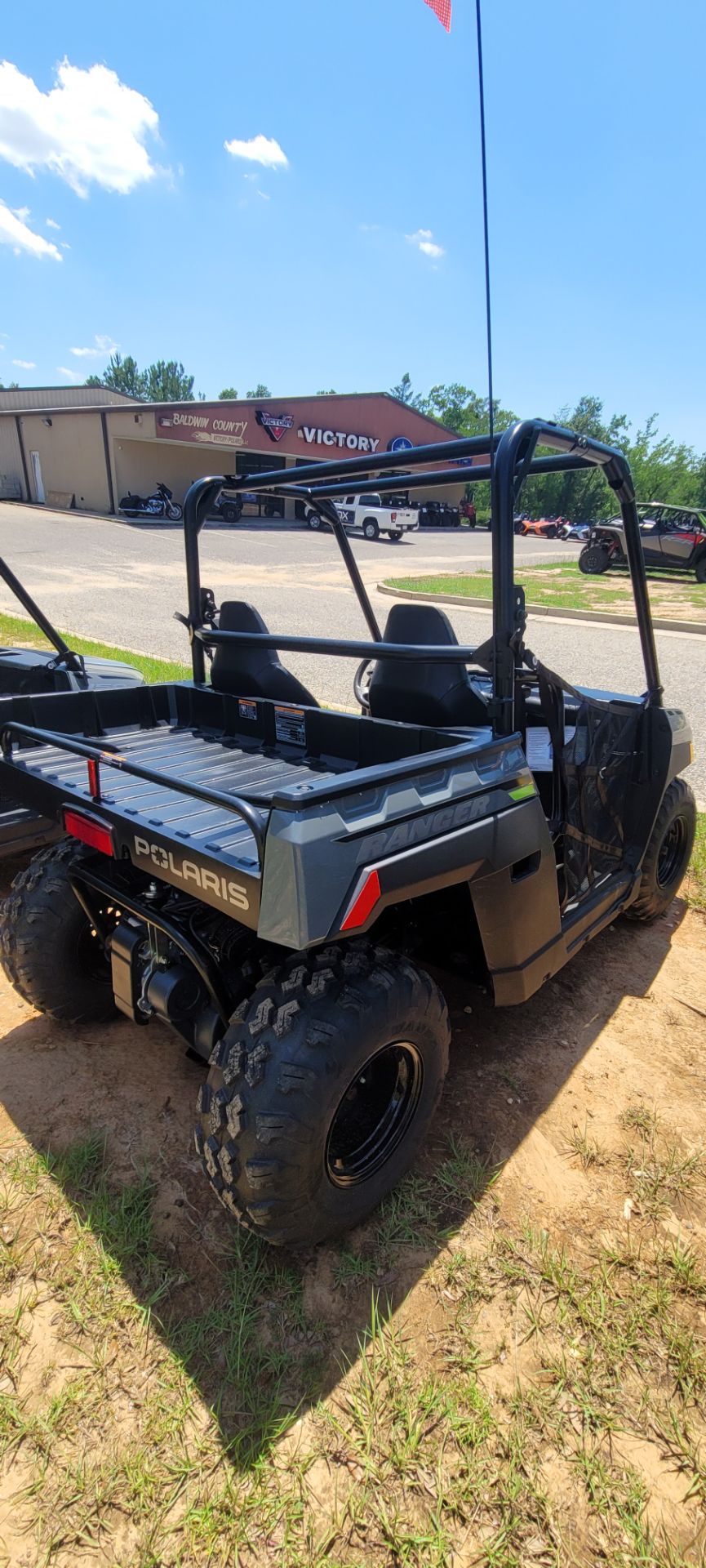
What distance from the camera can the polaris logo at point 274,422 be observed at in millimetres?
32500

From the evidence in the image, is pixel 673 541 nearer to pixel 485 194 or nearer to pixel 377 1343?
pixel 485 194

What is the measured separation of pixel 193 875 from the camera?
188 centimetres

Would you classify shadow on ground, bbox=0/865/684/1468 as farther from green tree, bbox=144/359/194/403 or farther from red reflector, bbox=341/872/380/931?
green tree, bbox=144/359/194/403

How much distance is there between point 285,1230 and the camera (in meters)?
1.87

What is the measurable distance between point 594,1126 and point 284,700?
2.02m

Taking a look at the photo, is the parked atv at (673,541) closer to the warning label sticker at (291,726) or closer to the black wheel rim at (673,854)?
the black wheel rim at (673,854)

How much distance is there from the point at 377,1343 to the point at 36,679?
333cm

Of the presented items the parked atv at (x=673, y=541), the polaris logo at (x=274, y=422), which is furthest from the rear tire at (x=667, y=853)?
the polaris logo at (x=274, y=422)

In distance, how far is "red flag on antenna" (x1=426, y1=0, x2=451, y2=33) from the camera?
1750 millimetres

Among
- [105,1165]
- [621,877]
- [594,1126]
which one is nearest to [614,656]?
[621,877]

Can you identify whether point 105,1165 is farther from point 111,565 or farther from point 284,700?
point 111,565

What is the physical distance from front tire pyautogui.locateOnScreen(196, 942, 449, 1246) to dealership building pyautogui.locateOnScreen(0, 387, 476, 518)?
1239 inches

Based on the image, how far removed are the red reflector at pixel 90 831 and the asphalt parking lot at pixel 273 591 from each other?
4560 mm

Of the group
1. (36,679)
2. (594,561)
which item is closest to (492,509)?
(36,679)
